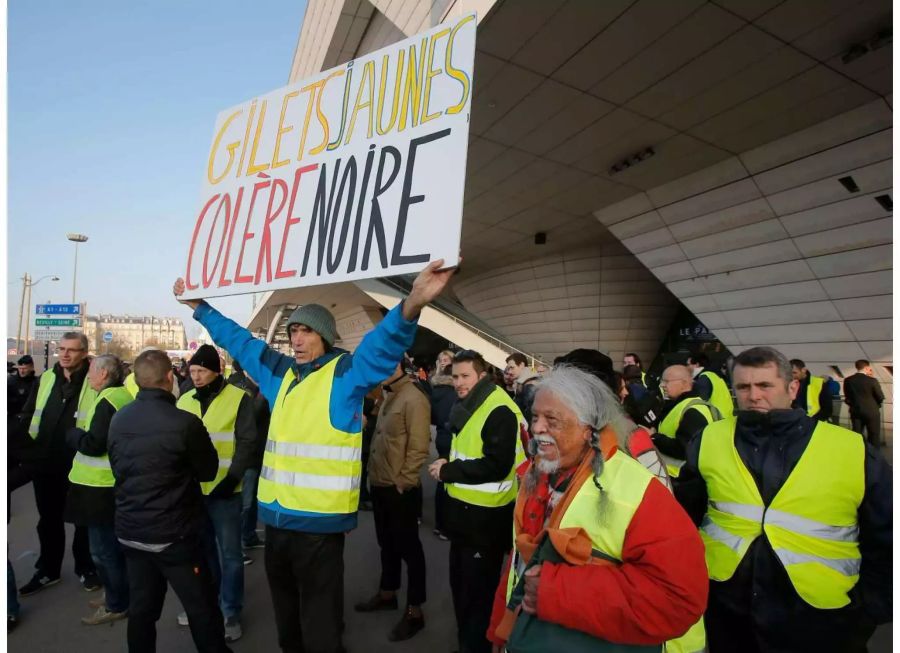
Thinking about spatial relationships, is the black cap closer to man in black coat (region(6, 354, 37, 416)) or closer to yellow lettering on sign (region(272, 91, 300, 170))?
yellow lettering on sign (region(272, 91, 300, 170))

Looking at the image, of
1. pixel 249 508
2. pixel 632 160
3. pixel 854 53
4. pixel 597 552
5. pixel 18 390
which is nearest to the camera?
pixel 597 552

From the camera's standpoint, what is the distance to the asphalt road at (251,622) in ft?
10.2

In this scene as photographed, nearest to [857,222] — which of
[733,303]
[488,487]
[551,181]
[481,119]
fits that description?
[733,303]

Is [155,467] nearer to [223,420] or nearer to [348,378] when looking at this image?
[223,420]

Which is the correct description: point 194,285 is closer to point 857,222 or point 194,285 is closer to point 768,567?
point 768,567

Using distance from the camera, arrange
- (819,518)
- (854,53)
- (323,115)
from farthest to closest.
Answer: (854,53) < (323,115) < (819,518)

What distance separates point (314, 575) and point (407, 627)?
4.55 ft

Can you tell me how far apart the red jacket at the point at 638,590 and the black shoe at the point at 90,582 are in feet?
13.3

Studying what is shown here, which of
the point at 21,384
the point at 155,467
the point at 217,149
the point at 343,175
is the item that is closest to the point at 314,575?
the point at 155,467

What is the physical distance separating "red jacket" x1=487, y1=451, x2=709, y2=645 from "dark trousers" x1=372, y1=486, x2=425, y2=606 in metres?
2.34

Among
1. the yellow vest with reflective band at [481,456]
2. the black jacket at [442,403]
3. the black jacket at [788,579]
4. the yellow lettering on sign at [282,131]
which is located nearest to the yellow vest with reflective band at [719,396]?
the black jacket at [442,403]

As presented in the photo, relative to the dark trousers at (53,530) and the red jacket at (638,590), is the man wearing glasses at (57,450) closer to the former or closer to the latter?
the dark trousers at (53,530)

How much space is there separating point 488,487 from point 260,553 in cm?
300

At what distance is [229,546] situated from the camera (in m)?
3.32
